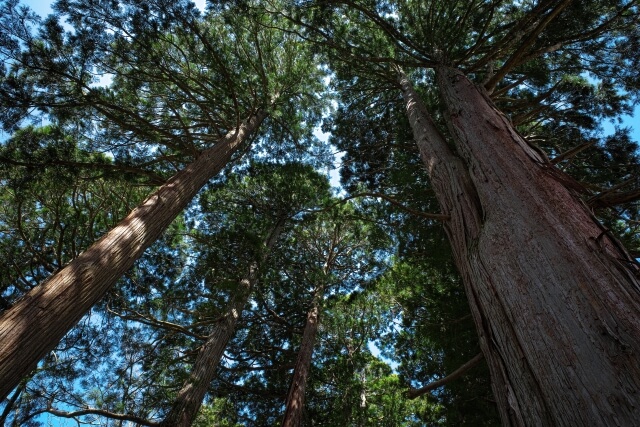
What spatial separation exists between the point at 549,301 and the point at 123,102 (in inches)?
302

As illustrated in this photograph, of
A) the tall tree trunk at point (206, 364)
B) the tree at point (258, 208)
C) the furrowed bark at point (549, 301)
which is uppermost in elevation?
the tree at point (258, 208)

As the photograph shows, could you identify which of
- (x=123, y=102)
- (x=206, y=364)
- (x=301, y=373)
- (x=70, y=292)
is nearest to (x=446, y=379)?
(x=70, y=292)

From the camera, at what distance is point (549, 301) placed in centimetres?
138

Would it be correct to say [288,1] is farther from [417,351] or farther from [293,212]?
[417,351]

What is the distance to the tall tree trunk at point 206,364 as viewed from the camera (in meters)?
4.37

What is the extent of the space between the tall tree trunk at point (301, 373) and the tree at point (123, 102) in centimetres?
374

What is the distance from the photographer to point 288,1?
647cm

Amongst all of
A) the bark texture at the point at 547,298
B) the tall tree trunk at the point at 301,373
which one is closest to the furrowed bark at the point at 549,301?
the bark texture at the point at 547,298

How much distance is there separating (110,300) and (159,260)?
4.12 ft

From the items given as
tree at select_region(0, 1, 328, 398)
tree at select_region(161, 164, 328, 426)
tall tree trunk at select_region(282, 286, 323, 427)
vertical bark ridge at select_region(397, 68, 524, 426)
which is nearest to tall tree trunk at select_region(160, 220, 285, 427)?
tree at select_region(161, 164, 328, 426)

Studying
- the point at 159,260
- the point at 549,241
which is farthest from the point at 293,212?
the point at 549,241

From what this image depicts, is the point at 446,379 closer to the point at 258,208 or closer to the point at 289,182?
the point at 289,182

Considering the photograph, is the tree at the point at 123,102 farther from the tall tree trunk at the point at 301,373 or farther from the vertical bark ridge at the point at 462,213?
the tall tree trunk at the point at 301,373

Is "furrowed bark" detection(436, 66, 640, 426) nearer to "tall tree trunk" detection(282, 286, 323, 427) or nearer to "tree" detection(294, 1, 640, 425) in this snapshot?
"tree" detection(294, 1, 640, 425)
